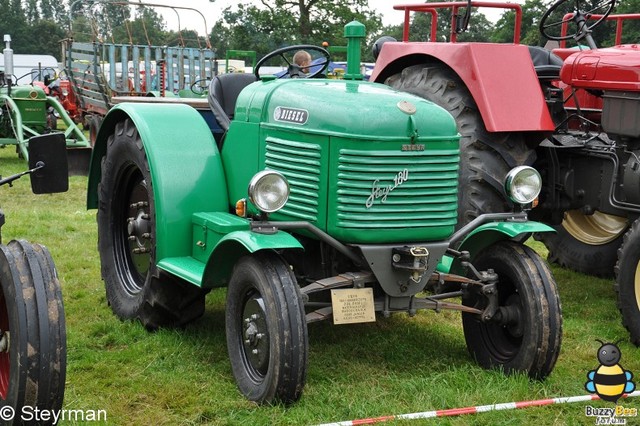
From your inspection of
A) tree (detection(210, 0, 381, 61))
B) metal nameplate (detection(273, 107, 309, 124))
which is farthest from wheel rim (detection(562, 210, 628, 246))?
tree (detection(210, 0, 381, 61))

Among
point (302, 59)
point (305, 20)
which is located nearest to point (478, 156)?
point (302, 59)

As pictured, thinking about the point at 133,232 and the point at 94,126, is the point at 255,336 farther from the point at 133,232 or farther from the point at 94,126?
the point at 94,126

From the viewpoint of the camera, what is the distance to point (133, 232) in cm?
475

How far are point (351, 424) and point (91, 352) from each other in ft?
5.27

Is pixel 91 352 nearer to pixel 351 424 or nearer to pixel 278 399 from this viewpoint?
pixel 278 399

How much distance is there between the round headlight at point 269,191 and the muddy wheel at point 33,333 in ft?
3.12

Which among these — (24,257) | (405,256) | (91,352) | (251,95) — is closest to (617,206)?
(405,256)

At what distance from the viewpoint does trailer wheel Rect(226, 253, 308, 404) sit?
3377 mm

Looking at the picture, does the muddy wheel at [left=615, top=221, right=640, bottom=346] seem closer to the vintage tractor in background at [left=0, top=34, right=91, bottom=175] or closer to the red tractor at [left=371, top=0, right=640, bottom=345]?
the red tractor at [left=371, top=0, right=640, bottom=345]

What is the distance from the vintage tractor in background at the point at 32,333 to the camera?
275cm

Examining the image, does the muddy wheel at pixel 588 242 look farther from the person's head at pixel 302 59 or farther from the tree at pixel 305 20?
the tree at pixel 305 20

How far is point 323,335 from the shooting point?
4570 mm

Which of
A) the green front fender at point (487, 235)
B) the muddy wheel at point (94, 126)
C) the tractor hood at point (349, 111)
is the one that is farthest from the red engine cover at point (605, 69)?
the muddy wheel at point (94, 126)

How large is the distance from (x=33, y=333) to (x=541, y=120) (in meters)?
3.22
